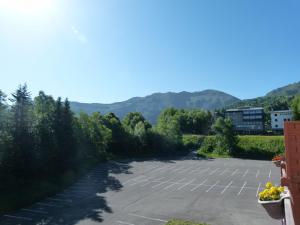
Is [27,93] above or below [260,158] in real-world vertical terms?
above

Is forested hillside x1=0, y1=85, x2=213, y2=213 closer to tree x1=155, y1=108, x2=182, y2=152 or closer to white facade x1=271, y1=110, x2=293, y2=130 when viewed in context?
tree x1=155, y1=108, x2=182, y2=152

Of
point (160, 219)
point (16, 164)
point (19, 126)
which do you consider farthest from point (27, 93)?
point (160, 219)

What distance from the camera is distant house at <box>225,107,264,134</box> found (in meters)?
117

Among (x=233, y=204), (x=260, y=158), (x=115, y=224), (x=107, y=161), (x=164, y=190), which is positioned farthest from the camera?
(x=260, y=158)

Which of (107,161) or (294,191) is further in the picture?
(107,161)

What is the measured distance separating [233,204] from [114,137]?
4311cm

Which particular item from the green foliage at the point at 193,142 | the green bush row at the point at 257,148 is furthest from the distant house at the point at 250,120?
the green bush row at the point at 257,148

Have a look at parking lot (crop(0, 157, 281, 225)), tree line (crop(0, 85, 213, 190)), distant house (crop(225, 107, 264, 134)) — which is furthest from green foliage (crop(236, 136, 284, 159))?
distant house (crop(225, 107, 264, 134))

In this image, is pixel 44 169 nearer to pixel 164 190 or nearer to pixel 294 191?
pixel 164 190

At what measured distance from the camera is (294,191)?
14.9 feet

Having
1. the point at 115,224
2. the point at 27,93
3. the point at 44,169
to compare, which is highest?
the point at 27,93

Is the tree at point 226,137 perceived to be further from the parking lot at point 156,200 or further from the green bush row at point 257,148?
the parking lot at point 156,200

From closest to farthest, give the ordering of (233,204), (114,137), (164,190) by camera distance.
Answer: (233,204), (164,190), (114,137)

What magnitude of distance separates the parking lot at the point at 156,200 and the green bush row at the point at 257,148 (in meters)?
18.1
